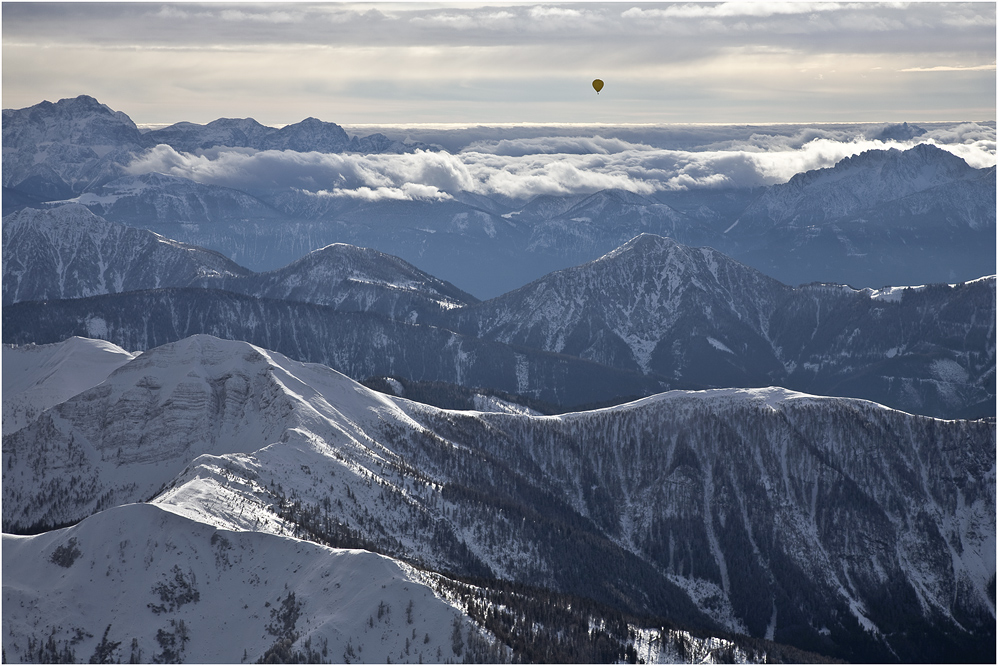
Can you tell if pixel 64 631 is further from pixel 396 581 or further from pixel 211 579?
pixel 396 581

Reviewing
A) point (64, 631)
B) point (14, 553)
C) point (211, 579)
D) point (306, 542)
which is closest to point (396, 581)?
point (306, 542)

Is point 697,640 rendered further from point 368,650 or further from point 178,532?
point 178,532

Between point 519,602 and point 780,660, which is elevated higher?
point 519,602

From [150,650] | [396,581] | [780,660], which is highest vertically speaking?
[396,581]

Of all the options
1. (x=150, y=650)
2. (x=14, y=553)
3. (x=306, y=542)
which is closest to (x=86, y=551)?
(x=14, y=553)

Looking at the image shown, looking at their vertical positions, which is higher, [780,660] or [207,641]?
[207,641]

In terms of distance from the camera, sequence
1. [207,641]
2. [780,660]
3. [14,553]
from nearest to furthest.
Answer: [207,641]
[14,553]
[780,660]

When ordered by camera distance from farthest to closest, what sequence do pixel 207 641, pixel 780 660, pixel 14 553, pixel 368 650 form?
1. pixel 780 660
2. pixel 14 553
3. pixel 207 641
4. pixel 368 650

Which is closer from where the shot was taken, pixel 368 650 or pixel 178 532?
pixel 368 650

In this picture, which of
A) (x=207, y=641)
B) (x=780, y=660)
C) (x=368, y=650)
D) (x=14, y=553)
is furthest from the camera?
(x=780, y=660)
